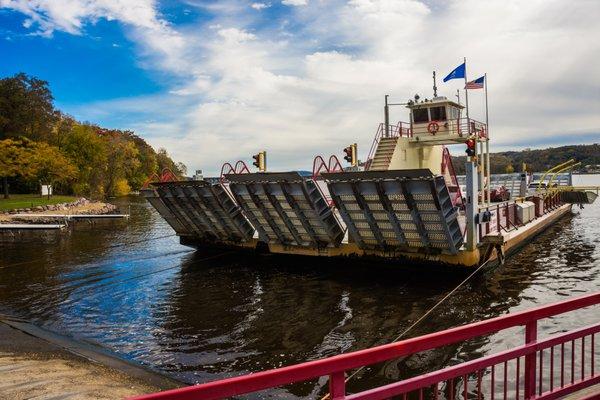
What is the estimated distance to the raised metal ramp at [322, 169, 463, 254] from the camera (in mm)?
13312

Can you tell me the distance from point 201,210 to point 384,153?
31.1ft

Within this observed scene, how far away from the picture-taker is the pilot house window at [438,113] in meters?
24.1

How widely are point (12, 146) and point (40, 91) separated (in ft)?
61.5

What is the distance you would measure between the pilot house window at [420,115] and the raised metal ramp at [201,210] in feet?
37.2

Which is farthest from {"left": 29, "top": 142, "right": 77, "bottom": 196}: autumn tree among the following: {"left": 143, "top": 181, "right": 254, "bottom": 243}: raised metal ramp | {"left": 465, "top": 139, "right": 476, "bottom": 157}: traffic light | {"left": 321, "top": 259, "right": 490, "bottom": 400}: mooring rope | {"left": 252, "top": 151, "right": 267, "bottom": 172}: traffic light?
{"left": 321, "top": 259, "right": 490, "bottom": 400}: mooring rope

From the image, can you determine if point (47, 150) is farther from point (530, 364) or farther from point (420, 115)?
point (530, 364)

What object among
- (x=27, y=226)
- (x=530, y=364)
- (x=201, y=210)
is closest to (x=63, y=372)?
(x=530, y=364)

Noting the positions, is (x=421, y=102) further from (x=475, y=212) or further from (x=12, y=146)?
(x=12, y=146)

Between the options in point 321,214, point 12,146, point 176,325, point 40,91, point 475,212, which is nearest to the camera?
point 176,325

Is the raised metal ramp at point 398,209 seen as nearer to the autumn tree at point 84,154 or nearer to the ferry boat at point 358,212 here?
the ferry boat at point 358,212

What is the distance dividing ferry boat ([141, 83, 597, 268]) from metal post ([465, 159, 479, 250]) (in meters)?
0.03

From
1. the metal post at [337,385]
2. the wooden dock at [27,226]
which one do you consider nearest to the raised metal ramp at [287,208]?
the metal post at [337,385]

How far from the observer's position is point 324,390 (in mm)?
7250

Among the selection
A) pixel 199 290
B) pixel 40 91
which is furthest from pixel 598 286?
pixel 40 91
